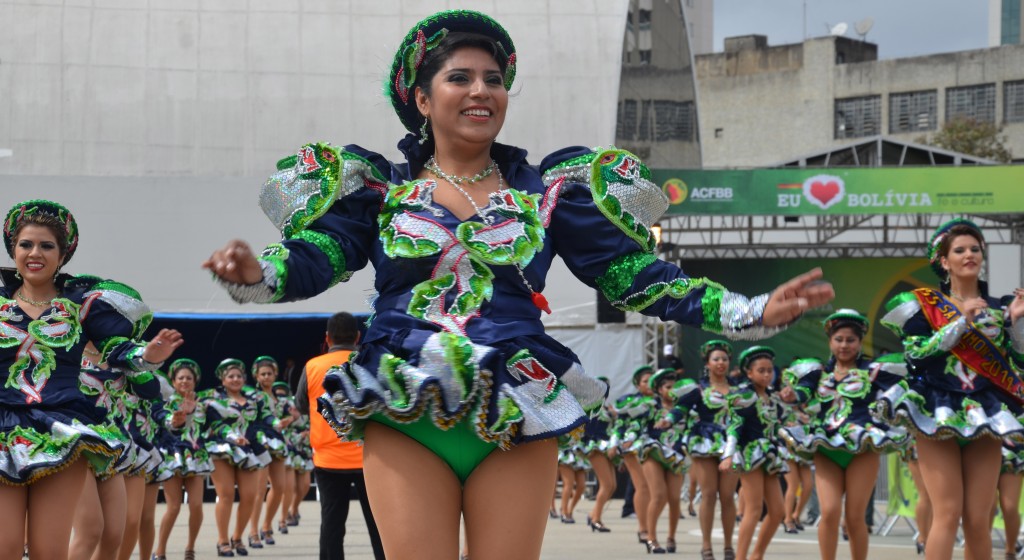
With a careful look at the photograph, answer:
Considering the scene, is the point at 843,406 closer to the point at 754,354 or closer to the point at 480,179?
the point at 754,354

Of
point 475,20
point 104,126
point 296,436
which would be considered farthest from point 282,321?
point 475,20

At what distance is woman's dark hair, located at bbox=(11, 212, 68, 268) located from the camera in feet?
23.3

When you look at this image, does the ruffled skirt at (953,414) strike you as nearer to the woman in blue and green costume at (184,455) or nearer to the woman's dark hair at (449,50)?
the woman's dark hair at (449,50)

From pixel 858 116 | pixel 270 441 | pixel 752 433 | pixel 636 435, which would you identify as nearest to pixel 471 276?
pixel 752 433

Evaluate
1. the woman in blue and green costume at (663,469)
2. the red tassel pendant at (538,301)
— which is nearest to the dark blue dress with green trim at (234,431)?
the woman in blue and green costume at (663,469)

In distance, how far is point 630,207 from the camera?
171 inches

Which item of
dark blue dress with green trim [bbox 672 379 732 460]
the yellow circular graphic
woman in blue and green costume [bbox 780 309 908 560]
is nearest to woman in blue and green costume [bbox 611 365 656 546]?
dark blue dress with green trim [bbox 672 379 732 460]

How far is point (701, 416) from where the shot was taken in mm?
13719

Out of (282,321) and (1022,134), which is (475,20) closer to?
(282,321)

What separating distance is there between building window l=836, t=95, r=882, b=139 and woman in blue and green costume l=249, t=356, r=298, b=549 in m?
39.4

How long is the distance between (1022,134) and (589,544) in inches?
1536

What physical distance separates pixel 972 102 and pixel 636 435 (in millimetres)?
37416

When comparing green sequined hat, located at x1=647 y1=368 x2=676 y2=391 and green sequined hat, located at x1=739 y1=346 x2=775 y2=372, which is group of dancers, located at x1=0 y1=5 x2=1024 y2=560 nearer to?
green sequined hat, located at x1=739 y1=346 x2=775 y2=372

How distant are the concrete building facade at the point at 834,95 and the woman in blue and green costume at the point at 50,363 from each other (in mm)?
43561
